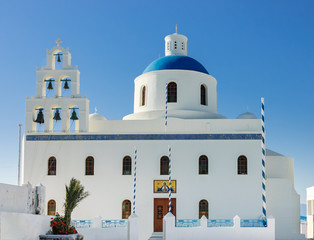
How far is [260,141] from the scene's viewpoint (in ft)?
70.0

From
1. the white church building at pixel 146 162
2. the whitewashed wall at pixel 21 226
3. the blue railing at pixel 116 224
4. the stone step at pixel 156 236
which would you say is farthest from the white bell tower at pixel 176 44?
the whitewashed wall at pixel 21 226

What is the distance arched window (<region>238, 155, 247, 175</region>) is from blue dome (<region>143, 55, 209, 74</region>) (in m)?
5.20

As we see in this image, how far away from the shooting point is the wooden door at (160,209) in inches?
826

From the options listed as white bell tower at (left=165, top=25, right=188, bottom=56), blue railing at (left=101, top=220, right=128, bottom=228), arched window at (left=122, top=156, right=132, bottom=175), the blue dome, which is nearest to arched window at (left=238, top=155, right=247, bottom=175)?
arched window at (left=122, top=156, right=132, bottom=175)

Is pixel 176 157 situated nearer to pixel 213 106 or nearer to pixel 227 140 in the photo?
pixel 227 140

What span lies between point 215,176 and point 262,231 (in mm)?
3528

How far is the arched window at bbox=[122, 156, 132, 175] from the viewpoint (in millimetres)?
21453

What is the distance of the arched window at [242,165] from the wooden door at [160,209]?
314 cm

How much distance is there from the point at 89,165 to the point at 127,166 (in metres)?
1.67

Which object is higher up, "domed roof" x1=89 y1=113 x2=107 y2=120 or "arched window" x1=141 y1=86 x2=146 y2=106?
"arched window" x1=141 y1=86 x2=146 y2=106

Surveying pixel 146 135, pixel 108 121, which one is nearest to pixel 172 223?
pixel 146 135

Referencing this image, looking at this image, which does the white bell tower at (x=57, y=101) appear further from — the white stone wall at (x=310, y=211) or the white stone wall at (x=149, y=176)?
the white stone wall at (x=310, y=211)

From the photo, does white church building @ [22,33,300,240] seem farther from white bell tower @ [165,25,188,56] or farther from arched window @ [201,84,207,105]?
white bell tower @ [165,25,188,56]

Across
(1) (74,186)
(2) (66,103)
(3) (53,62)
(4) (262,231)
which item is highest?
(3) (53,62)
